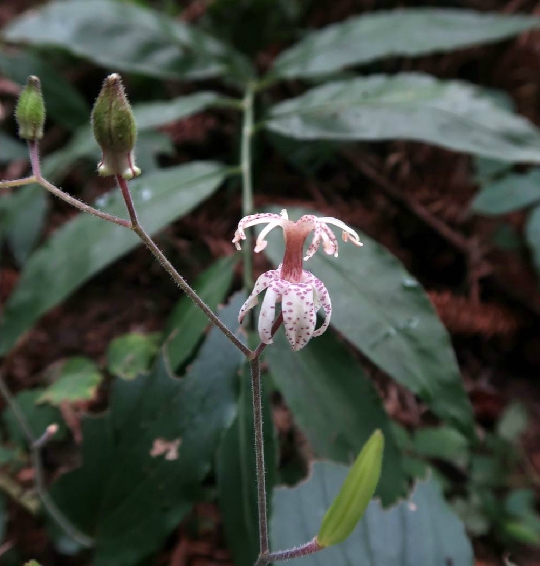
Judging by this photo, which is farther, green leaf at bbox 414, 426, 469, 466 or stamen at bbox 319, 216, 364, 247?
green leaf at bbox 414, 426, 469, 466

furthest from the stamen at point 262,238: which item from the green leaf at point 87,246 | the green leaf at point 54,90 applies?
the green leaf at point 54,90

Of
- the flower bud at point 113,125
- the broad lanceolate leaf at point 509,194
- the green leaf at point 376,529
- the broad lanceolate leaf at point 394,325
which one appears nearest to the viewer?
the flower bud at point 113,125

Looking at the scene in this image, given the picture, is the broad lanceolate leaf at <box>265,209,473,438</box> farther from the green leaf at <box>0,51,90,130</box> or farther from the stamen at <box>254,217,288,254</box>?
the green leaf at <box>0,51,90,130</box>

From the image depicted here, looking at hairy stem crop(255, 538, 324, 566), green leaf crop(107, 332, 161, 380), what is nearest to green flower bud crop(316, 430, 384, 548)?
hairy stem crop(255, 538, 324, 566)

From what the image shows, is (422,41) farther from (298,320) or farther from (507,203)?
(298,320)

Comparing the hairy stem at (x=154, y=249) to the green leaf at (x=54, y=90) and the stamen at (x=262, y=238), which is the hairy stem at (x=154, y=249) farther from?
the green leaf at (x=54, y=90)

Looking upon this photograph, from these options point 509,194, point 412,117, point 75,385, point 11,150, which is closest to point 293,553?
point 75,385
